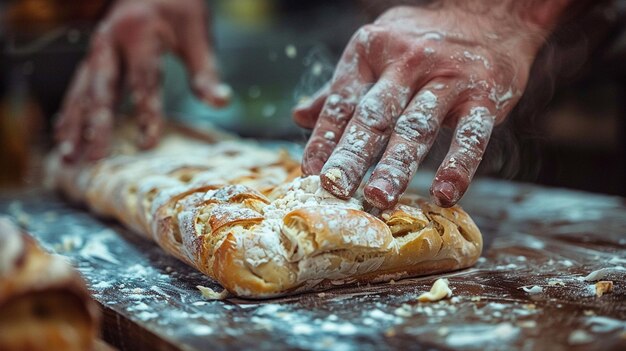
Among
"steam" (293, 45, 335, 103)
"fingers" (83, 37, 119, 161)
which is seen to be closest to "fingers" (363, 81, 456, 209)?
"steam" (293, 45, 335, 103)

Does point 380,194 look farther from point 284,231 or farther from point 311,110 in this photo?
point 311,110

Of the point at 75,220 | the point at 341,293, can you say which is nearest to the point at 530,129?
the point at 341,293

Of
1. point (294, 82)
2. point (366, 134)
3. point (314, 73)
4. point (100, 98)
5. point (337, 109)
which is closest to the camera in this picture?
point (366, 134)

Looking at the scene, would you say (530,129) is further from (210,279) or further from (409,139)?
(210,279)

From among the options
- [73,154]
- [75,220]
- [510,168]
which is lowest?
[75,220]

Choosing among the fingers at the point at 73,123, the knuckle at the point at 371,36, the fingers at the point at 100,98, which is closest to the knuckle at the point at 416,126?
the knuckle at the point at 371,36

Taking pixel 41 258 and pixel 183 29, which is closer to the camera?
pixel 41 258

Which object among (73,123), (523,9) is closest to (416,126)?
(523,9)
